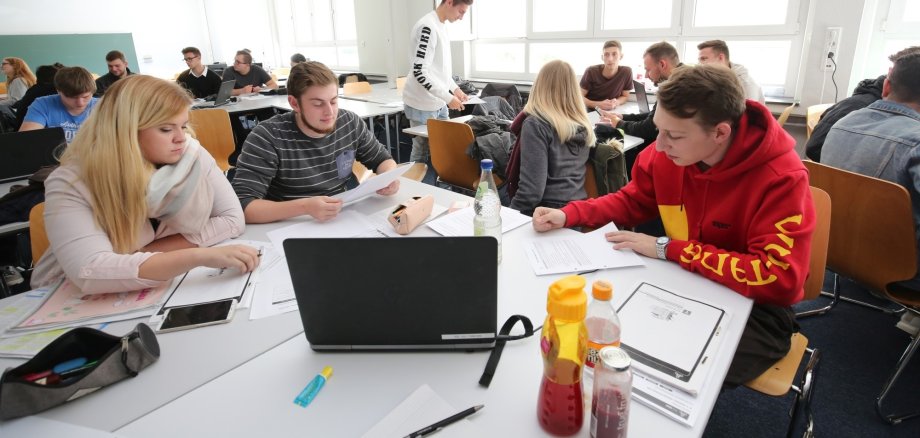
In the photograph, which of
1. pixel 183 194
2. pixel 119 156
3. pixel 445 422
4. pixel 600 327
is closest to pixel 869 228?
pixel 600 327

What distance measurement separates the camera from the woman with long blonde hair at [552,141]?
2314mm

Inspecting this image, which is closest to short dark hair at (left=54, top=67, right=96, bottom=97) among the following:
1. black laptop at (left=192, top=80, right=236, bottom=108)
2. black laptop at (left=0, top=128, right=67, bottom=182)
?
black laptop at (left=0, top=128, right=67, bottom=182)

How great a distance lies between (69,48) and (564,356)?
10185mm

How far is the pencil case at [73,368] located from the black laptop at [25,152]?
6.53 ft

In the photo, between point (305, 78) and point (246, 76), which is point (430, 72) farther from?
point (246, 76)

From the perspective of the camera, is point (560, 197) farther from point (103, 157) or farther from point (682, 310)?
point (103, 157)

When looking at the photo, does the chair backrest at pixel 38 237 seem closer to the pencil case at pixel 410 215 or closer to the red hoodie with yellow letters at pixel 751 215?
the pencil case at pixel 410 215

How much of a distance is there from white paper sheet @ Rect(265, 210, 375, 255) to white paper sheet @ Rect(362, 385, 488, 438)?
2.52 feet

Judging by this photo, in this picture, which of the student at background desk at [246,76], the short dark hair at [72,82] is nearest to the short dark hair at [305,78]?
the short dark hair at [72,82]

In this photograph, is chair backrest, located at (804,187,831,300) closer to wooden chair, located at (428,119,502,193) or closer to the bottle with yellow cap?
the bottle with yellow cap

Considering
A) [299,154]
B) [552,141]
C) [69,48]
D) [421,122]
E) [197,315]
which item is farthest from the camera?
[69,48]

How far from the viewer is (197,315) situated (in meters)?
1.15

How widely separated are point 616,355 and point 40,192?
7.56ft

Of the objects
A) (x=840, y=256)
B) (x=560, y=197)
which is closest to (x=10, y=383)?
(x=560, y=197)
